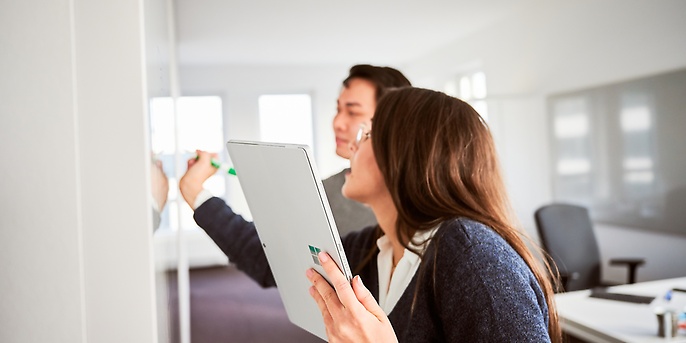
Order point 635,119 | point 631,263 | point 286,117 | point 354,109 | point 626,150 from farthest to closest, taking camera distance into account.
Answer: point 286,117
point 626,150
point 635,119
point 631,263
point 354,109

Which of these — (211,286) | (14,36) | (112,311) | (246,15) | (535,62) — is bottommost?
(211,286)

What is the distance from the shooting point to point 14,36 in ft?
2.93

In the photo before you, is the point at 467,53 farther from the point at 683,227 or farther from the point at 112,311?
the point at 112,311

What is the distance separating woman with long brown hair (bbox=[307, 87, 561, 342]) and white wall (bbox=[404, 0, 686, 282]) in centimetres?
221

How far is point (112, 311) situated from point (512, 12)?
18.0 feet

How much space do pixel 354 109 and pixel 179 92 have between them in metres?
4.05

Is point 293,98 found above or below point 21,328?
above

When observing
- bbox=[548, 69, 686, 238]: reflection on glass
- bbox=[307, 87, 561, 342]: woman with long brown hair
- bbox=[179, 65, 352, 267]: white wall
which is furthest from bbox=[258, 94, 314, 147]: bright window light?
bbox=[307, 87, 561, 342]: woman with long brown hair

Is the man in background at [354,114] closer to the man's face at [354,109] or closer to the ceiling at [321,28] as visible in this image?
the man's face at [354,109]

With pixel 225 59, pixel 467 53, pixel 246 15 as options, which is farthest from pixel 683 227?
pixel 225 59

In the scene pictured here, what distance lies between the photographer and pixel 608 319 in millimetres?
2314

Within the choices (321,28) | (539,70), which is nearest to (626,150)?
(539,70)

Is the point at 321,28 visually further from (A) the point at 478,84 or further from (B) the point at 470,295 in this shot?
(B) the point at 470,295

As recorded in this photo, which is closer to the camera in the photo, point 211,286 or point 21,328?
point 21,328
